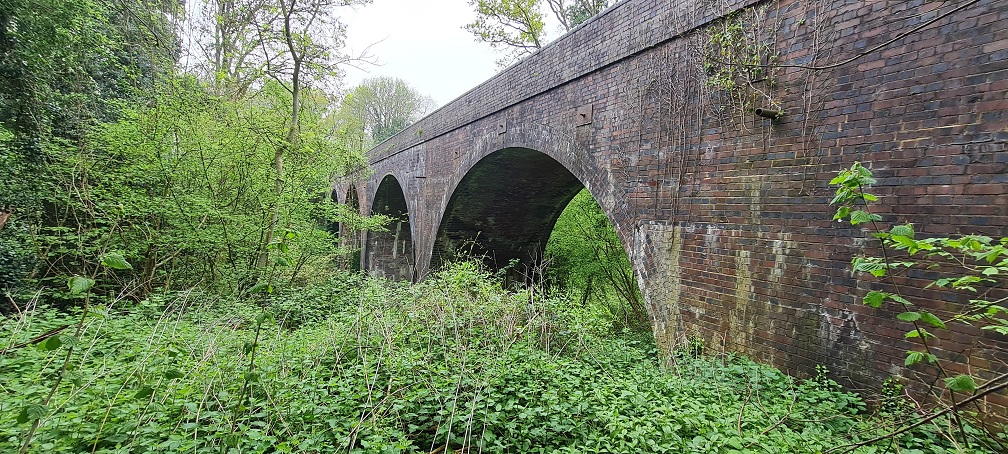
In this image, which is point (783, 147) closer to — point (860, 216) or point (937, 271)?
point (937, 271)

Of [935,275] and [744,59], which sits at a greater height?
[744,59]

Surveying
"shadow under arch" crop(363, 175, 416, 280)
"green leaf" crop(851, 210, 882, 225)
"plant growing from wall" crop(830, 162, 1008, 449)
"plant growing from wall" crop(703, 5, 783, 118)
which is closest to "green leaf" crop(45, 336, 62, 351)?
"plant growing from wall" crop(830, 162, 1008, 449)

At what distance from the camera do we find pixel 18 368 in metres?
2.63

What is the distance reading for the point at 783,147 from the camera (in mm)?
3234

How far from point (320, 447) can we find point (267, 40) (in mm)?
6849

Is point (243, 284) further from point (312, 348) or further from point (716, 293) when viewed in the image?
point (716, 293)

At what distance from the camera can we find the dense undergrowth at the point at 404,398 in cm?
203

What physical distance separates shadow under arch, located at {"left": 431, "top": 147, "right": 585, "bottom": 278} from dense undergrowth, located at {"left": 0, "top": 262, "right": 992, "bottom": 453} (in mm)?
4291

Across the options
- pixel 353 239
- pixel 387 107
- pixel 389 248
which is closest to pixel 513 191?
pixel 389 248

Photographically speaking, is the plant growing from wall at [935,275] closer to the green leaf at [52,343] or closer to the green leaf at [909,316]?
the green leaf at [909,316]

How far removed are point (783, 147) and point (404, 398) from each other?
3275mm

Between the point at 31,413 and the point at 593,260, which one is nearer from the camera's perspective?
the point at 31,413

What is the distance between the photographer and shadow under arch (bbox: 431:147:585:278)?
25.4 ft

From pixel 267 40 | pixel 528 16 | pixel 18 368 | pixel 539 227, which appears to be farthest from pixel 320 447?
pixel 528 16
